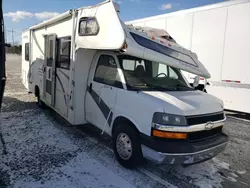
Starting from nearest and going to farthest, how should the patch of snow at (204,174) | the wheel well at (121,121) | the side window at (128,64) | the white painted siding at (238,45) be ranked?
1. the patch of snow at (204,174)
2. the wheel well at (121,121)
3. the side window at (128,64)
4. the white painted siding at (238,45)

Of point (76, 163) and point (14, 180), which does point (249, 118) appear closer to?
point (76, 163)

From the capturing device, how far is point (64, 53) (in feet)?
18.0

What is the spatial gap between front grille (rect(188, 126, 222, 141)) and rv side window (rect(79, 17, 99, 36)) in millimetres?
2394

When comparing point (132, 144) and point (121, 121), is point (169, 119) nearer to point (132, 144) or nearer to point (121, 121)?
point (132, 144)

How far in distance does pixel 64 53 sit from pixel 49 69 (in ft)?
3.66

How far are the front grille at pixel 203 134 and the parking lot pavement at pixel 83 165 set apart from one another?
27.8 inches

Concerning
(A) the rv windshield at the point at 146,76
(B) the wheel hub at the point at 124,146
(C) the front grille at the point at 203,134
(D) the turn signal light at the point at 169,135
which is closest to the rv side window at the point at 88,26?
(A) the rv windshield at the point at 146,76

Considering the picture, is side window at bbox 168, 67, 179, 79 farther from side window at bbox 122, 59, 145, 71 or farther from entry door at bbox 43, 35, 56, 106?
entry door at bbox 43, 35, 56, 106

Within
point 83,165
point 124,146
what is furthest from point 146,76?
point 83,165

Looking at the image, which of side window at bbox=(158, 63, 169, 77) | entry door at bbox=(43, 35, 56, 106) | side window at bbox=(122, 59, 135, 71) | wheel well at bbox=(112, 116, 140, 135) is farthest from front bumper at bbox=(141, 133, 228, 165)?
entry door at bbox=(43, 35, 56, 106)

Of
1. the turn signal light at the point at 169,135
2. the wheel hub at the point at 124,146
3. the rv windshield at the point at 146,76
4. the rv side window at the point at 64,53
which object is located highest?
the rv side window at the point at 64,53

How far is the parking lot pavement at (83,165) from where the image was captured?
11.2 feet

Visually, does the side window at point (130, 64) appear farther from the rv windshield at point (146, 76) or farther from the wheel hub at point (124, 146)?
the wheel hub at point (124, 146)

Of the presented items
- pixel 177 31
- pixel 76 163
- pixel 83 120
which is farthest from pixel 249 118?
pixel 76 163
